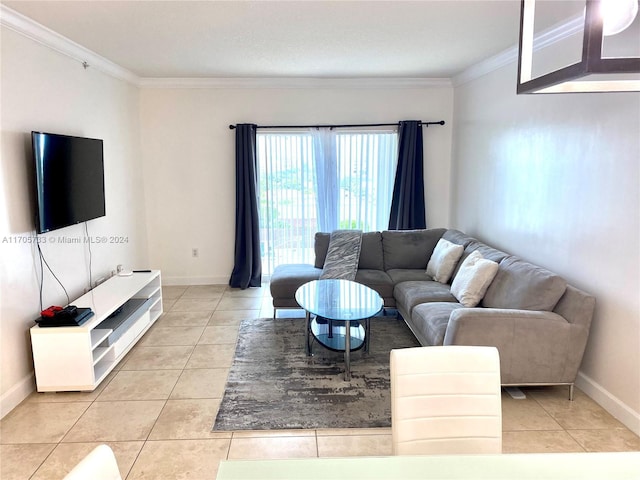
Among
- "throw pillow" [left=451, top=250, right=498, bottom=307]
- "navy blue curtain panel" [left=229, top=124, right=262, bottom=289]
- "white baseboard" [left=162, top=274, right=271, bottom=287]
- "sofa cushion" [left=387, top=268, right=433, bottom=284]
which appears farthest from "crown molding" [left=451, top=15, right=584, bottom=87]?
"white baseboard" [left=162, top=274, right=271, bottom=287]

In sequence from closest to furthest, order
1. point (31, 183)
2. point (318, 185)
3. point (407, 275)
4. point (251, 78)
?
1. point (31, 183)
2. point (407, 275)
3. point (251, 78)
4. point (318, 185)

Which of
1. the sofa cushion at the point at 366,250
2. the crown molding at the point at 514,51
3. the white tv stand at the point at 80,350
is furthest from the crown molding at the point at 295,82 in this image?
the white tv stand at the point at 80,350

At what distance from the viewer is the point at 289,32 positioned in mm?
3312

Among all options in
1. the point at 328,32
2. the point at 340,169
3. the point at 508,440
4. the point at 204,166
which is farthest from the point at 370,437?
the point at 204,166

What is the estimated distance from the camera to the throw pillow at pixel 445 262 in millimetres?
4152

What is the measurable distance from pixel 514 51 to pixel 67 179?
12.5ft

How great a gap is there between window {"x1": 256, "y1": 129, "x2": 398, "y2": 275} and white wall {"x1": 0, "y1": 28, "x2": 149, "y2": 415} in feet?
5.99

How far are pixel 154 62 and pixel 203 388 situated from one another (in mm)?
3136

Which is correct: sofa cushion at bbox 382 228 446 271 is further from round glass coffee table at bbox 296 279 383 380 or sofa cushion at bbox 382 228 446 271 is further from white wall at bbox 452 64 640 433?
round glass coffee table at bbox 296 279 383 380

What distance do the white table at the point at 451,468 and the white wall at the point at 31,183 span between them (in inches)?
91.1

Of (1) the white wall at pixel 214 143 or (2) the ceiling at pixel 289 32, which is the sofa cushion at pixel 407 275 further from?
(2) the ceiling at pixel 289 32

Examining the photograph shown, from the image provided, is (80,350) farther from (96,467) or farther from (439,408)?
(439,408)

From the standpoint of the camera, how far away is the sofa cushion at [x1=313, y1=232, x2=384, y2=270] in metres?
4.76

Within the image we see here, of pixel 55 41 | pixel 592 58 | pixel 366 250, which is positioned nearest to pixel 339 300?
pixel 366 250
